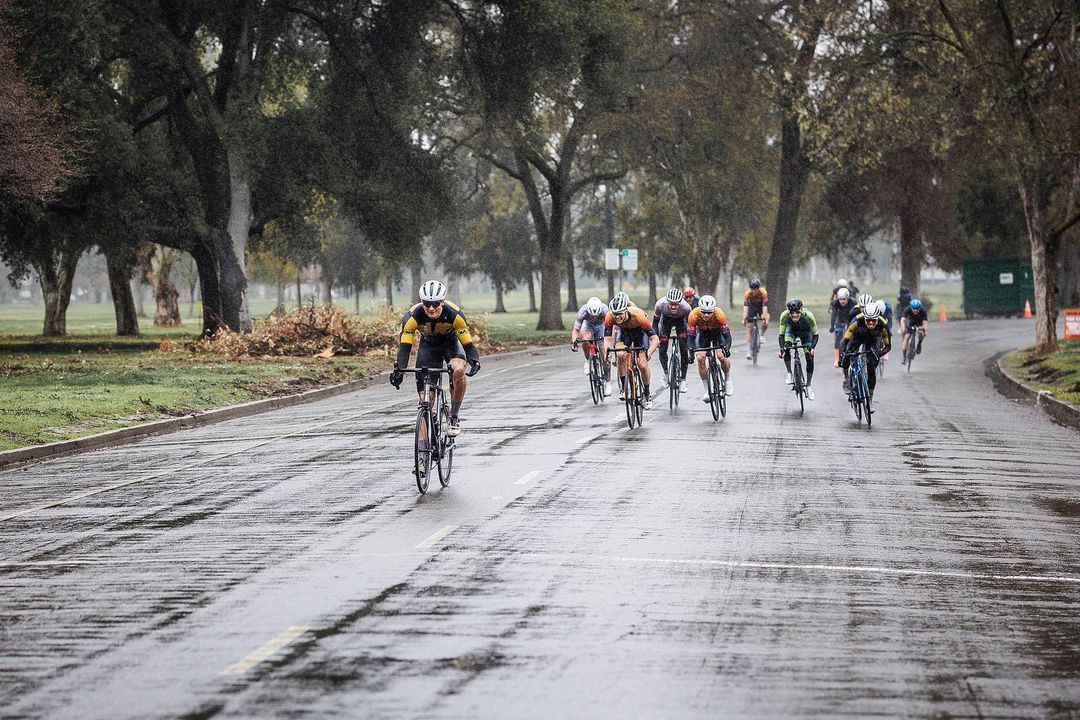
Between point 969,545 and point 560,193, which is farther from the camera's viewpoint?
point 560,193

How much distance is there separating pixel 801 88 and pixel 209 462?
28.7 m

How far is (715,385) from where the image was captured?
22.1 meters

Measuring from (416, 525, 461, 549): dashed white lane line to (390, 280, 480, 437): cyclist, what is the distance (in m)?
2.86

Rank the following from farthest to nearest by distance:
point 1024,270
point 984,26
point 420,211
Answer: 1. point 1024,270
2. point 420,211
3. point 984,26

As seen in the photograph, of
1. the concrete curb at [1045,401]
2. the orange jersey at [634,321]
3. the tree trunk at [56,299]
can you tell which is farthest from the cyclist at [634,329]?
the tree trunk at [56,299]

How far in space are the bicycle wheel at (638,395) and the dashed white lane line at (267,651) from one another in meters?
12.6

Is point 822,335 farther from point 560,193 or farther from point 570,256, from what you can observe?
point 570,256

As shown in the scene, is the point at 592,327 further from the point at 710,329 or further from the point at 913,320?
the point at 913,320

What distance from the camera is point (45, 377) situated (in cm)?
3014

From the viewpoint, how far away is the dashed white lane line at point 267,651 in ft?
23.8

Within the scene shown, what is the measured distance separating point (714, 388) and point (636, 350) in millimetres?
1308

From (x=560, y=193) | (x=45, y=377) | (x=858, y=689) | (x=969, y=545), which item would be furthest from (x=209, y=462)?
(x=560, y=193)

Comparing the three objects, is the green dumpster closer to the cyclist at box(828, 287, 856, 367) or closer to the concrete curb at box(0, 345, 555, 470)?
the cyclist at box(828, 287, 856, 367)

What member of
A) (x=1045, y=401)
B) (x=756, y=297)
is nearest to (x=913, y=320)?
(x=756, y=297)
